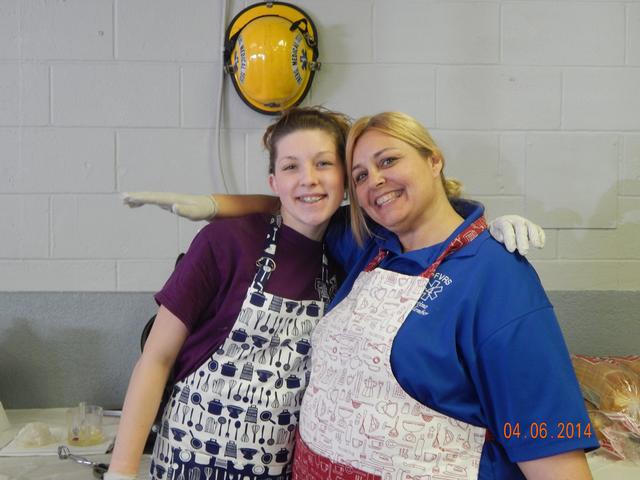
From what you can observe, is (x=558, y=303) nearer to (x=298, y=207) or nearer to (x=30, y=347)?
(x=298, y=207)

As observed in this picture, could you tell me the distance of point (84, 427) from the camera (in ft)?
5.59

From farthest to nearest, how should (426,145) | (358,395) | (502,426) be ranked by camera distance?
(426,145) → (358,395) → (502,426)

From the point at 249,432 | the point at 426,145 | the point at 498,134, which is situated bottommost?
the point at 249,432

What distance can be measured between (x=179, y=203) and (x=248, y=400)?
453 millimetres

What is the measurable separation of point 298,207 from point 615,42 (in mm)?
1412

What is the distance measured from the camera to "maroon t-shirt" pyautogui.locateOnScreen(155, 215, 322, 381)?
1288 millimetres

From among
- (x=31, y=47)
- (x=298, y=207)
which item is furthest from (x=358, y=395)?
(x=31, y=47)

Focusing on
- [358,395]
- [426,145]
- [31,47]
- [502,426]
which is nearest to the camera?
[502,426]

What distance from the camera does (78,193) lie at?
1.97 m

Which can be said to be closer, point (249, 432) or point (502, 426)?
point (502, 426)

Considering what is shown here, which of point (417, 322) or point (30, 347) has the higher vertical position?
point (417, 322)

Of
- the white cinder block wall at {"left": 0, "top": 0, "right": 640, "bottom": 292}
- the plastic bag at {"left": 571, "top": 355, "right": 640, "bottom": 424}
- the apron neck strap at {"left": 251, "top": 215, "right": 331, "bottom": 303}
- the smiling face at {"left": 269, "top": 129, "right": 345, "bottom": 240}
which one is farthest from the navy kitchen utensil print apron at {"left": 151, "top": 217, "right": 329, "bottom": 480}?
the plastic bag at {"left": 571, "top": 355, "right": 640, "bottom": 424}
